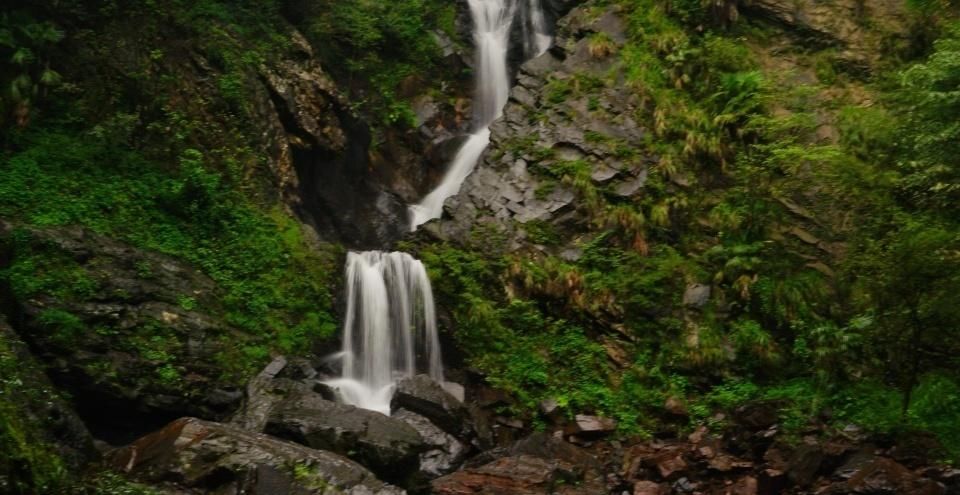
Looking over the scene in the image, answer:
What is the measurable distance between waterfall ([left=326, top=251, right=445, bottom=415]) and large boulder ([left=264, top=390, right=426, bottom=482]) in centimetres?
265

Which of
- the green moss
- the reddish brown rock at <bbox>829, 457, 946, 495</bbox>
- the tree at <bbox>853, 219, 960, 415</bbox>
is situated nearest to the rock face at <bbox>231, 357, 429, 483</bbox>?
the green moss

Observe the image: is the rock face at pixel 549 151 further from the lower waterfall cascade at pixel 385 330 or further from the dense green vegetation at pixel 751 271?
the lower waterfall cascade at pixel 385 330

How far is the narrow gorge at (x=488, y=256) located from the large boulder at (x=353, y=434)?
0.05 metres

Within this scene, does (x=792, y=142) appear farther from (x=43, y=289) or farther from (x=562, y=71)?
(x=43, y=289)

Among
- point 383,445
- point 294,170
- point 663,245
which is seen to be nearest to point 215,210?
point 294,170

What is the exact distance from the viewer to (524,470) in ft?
40.6

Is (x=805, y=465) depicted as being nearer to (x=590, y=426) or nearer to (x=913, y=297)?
(x=913, y=297)

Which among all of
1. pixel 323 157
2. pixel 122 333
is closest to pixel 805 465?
pixel 122 333

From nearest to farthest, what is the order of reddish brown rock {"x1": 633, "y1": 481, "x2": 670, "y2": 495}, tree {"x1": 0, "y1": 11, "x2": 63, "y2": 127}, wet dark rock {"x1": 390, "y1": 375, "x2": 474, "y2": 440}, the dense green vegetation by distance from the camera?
reddish brown rock {"x1": 633, "y1": 481, "x2": 670, "y2": 495} → the dense green vegetation → wet dark rock {"x1": 390, "y1": 375, "x2": 474, "y2": 440} → tree {"x1": 0, "y1": 11, "x2": 63, "y2": 127}

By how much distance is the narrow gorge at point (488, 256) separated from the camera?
39.5 ft

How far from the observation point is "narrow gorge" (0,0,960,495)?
12.0 meters

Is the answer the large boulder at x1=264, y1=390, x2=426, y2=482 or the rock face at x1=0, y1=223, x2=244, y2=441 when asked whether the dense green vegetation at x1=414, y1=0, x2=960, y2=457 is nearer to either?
the large boulder at x1=264, y1=390, x2=426, y2=482

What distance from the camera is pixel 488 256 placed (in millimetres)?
17000

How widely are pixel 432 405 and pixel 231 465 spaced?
15.9 ft
